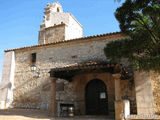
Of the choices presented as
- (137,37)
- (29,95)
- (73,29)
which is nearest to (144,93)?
(137,37)

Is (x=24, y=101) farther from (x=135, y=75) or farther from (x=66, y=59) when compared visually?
(x=135, y=75)

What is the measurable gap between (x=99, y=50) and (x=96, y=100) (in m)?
2.88

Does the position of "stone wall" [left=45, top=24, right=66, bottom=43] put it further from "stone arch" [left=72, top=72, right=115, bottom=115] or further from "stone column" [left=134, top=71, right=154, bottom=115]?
"stone column" [left=134, top=71, right=154, bottom=115]

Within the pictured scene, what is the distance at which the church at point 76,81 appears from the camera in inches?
325

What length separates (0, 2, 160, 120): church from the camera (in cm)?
825

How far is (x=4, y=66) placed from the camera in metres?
13.3

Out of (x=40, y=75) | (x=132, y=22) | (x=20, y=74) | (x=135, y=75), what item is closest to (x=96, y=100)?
(x=135, y=75)

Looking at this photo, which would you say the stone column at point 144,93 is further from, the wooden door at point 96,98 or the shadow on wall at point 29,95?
the shadow on wall at point 29,95

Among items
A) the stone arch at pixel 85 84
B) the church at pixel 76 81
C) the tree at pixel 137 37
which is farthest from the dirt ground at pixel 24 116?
the tree at pixel 137 37

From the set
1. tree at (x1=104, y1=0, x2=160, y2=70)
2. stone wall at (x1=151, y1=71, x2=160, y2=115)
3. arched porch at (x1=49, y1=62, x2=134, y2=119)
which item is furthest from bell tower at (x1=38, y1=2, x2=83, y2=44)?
tree at (x1=104, y1=0, x2=160, y2=70)

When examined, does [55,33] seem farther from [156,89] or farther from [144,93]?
[156,89]

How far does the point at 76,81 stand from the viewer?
10531 mm

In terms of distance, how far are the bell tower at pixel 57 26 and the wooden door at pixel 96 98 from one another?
6.33m

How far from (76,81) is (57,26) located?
6953 millimetres
